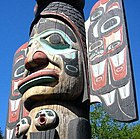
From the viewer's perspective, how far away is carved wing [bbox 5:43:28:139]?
173 inches

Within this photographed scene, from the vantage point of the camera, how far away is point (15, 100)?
4773 mm

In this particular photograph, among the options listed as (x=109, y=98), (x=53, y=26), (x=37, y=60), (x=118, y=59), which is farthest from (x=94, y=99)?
(x=53, y=26)

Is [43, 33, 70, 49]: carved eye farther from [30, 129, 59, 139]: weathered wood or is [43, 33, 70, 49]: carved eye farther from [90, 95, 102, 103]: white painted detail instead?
[30, 129, 59, 139]: weathered wood

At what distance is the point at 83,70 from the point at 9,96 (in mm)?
1857

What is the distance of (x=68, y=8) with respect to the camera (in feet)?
13.3

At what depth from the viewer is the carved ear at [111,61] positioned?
3.05 meters

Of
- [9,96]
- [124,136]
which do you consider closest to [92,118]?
[124,136]

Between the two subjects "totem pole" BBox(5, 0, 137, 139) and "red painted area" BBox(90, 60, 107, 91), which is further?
"red painted area" BBox(90, 60, 107, 91)

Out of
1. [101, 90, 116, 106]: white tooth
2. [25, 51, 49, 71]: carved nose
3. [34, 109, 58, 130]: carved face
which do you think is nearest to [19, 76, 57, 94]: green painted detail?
[25, 51, 49, 71]: carved nose

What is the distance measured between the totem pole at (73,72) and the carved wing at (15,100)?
82cm

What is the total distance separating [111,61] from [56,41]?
724 millimetres

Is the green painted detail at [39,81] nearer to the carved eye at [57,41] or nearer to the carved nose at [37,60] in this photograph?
the carved nose at [37,60]

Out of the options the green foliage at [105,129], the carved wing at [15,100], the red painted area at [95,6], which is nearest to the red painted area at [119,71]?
the red painted area at [95,6]

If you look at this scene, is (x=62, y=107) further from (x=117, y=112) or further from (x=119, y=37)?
(x=119, y=37)
